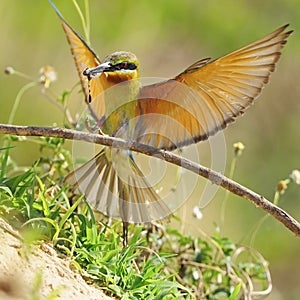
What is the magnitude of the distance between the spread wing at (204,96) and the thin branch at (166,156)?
20 cm

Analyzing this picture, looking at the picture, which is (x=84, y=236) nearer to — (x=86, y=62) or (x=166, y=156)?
(x=166, y=156)

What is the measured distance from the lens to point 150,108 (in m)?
2.18

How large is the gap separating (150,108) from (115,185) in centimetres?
18

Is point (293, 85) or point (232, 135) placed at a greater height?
point (293, 85)

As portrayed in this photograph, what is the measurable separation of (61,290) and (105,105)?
1.78 ft

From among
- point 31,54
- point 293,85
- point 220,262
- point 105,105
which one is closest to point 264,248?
point 293,85

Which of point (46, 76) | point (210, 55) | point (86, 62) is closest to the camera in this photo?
point (86, 62)

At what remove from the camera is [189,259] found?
2447 millimetres

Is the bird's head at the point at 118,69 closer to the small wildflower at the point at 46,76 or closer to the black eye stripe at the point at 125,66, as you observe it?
the black eye stripe at the point at 125,66

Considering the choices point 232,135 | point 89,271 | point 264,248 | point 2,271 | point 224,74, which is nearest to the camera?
point 2,271

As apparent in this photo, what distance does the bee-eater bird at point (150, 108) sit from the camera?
6.99ft

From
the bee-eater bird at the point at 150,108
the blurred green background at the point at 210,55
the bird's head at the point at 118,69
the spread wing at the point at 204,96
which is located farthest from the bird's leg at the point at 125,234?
the blurred green background at the point at 210,55

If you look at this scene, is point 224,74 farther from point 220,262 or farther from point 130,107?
point 220,262

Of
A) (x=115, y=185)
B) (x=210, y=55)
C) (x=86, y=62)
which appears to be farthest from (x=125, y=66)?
(x=210, y=55)
